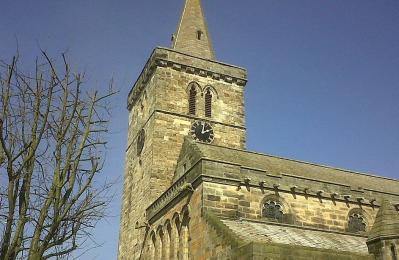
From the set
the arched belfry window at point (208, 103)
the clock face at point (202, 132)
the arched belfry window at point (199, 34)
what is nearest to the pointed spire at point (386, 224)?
the clock face at point (202, 132)

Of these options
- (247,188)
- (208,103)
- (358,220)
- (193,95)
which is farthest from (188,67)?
(358,220)

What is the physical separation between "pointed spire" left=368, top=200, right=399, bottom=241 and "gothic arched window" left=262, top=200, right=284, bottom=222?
196 inches

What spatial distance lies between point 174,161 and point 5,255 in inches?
663

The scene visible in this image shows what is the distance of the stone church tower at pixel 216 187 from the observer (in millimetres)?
15531

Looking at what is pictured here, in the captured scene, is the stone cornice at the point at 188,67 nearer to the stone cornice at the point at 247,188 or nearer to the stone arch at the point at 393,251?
the stone cornice at the point at 247,188

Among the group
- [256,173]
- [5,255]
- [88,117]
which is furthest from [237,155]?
[5,255]

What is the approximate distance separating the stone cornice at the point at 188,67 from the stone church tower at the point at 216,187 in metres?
0.07

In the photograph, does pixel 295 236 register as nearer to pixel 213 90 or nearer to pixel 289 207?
pixel 289 207

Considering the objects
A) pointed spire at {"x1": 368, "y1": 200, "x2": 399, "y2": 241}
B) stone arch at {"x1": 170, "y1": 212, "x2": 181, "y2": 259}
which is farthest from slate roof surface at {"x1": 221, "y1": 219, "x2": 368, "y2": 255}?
stone arch at {"x1": 170, "y1": 212, "x2": 181, "y2": 259}

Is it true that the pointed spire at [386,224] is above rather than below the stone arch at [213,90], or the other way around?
below

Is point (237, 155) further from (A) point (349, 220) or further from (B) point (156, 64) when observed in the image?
(B) point (156, 64)

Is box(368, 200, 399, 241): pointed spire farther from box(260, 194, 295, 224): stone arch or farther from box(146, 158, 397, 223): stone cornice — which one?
box(146, 158, 397, 223): stone cornice

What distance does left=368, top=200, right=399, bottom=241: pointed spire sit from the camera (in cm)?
1373

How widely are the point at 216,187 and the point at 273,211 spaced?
3.08 meters
